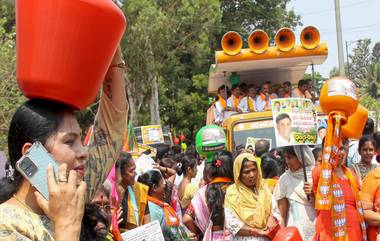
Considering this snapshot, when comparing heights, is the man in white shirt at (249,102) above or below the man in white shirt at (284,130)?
above

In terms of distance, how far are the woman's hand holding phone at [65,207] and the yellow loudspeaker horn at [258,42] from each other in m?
7.42

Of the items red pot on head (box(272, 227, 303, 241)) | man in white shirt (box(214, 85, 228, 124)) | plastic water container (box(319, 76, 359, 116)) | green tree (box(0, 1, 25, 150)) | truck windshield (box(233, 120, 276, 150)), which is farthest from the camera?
green tree (box(0, 1, 25, 150))

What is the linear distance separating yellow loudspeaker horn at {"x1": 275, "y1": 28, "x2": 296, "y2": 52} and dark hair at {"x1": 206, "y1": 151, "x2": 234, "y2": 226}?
368 centimetres

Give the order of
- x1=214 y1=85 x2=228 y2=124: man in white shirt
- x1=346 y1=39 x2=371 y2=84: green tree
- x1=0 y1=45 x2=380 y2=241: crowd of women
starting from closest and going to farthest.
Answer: x1=0 y1=45 x2=380 y2=241: crowd of women < x1=214 y1=85 x2=228 y2=124: man in white shirt < x1=346 y1=39 x2=371 y2=84: green tree

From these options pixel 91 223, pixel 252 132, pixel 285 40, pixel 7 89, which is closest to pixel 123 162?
pixel 91 223

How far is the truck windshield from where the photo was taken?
8500mm

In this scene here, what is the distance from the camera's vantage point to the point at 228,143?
8562 mm

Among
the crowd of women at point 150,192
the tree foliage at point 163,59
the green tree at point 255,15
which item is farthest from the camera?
the green tree at point 255,15

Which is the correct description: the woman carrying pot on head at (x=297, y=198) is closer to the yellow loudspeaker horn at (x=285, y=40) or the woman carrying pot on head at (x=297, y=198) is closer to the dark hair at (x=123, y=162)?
the dark hair at (x=123, y=162)

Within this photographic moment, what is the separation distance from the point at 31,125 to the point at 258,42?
7.34m

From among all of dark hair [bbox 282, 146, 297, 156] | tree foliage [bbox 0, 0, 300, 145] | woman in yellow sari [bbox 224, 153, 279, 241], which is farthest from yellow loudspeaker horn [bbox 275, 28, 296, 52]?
tree foliage [bbox 0, 0, 300, 145]

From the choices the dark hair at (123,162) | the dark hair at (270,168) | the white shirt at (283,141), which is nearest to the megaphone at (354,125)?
the white shirt at (283,141)

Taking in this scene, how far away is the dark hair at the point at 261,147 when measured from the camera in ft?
25.1

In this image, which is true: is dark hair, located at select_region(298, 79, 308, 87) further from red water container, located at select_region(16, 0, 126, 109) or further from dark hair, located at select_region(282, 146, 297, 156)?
red water container, located at select_region(16, 0, 126, 109)
